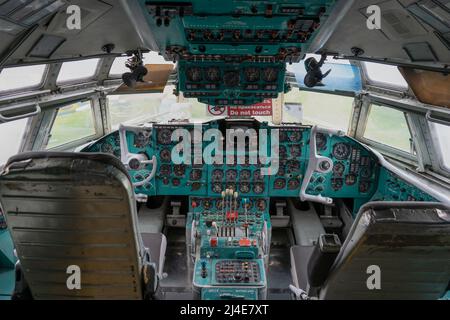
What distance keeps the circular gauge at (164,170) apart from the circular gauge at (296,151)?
1.83 metres

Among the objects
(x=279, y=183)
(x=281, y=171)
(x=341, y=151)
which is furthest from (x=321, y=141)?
(x=279, y=183)

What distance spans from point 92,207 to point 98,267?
0.44 m

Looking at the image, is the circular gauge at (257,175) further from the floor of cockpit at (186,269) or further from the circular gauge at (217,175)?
the floor of cockpit at (186,269)

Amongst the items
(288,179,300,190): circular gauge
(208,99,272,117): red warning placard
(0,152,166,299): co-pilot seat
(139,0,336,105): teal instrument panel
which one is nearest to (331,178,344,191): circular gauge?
(288,179,300,190): circular gauge

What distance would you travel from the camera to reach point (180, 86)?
347 cm

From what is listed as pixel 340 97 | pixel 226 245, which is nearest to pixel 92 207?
pixel 226 245

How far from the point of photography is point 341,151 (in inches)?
199

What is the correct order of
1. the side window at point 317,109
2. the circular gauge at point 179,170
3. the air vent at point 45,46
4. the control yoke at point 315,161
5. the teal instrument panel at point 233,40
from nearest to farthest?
the teal instrument panel at point 233,40 → the air vent at point 45,46 → the control yoke at point 315,161 → the circular gauge at point 179,170 → the side window at point 317,109

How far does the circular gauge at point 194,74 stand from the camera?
3367mm

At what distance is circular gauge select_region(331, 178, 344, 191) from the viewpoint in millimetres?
5203

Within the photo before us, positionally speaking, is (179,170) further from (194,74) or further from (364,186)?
(364,186)

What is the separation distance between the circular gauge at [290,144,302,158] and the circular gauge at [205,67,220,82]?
78.9 inches

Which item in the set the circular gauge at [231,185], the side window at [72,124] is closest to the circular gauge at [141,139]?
the side window at [72,124]

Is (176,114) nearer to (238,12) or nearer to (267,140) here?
(267,140)
